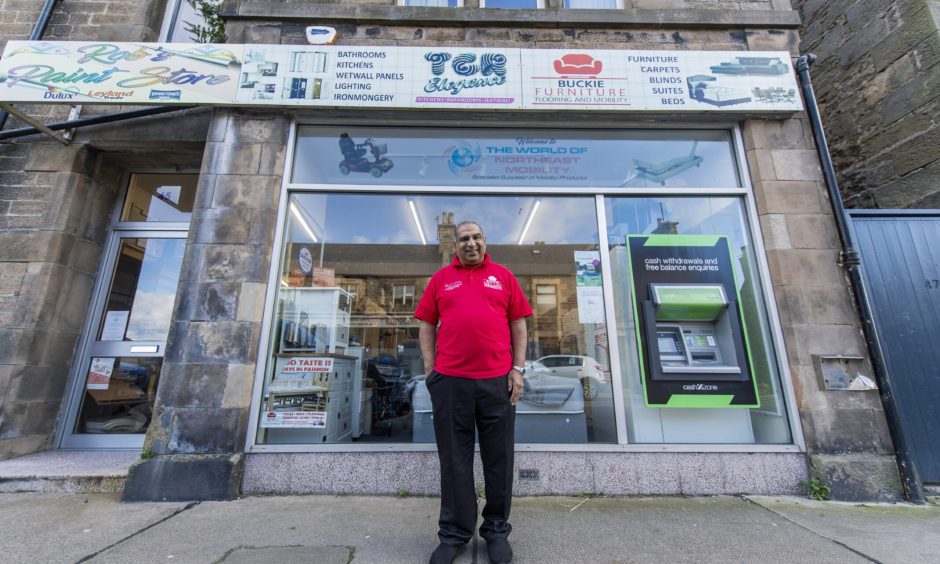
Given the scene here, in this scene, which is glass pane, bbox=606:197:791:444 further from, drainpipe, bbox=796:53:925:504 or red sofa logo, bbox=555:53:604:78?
red sofa logo, bbox=555:53:604:78

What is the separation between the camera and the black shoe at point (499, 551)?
2.19 meters

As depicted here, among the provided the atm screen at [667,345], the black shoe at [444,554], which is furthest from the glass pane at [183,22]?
the atm screen at [667,345]

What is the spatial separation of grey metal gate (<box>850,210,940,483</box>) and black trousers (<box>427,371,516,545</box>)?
384cm

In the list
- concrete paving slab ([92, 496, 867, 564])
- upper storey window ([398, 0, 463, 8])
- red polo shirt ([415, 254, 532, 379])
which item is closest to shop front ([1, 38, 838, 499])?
concrete paving slab ([92, 496, 867, 564])

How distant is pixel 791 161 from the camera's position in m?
3.98

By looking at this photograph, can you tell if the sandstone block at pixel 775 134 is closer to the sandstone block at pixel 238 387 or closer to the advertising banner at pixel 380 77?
the advertising banner at pixel 380 77

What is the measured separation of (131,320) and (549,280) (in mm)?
5085

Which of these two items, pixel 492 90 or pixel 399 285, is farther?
pixel 399 285

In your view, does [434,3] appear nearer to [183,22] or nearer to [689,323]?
[183,22]

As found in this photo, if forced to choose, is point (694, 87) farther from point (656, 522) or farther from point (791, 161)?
point (656, 522)

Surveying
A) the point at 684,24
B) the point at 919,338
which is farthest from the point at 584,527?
the point at 684,24

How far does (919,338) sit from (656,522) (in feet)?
10.4

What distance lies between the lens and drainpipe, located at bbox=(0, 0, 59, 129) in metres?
4.51

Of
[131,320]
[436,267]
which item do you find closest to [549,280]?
[436,267]
